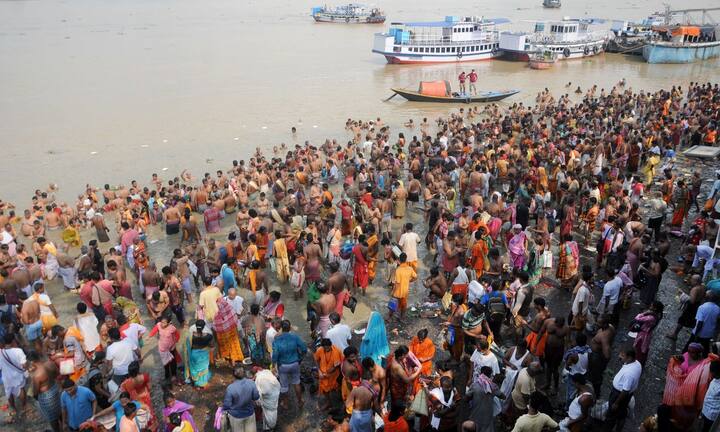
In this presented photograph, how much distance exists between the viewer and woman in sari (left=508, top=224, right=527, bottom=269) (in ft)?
30.5

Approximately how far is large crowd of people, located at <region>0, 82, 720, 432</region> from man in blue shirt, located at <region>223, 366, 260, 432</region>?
25 millimetres

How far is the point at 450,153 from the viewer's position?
53.2ft

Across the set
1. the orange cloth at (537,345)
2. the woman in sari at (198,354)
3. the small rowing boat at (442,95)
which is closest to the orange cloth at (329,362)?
the woman in sari at (198,354)

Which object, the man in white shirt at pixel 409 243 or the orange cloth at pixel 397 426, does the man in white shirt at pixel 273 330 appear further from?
the man in white shirt at pixel 409 243

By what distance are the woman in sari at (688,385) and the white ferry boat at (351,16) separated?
2885 inches

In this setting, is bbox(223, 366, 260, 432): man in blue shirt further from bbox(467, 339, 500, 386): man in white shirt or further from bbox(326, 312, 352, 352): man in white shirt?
bbox(467, 339, 500, 386): man in white shirt

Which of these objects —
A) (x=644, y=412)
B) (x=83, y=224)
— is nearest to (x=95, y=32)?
(x=83, y=224)

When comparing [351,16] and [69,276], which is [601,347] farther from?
[351,16]

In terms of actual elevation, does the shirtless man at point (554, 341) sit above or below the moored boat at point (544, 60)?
below

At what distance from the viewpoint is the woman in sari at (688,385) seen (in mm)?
5809

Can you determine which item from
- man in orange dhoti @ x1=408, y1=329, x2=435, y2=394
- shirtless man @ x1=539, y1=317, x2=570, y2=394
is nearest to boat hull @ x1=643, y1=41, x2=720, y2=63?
shirtless man @ x1=539, y1=317, x2=570, y2=394

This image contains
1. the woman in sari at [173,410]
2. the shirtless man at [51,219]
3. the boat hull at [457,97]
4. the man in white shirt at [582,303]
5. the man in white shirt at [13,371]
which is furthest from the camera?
the boat hull at [457,97]

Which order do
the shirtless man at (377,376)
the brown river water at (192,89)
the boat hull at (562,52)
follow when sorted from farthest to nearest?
the boat hull at (562,52)
the brown river water at (192,89)
the shirtless man at (377,376)

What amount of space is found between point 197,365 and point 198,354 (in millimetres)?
196
